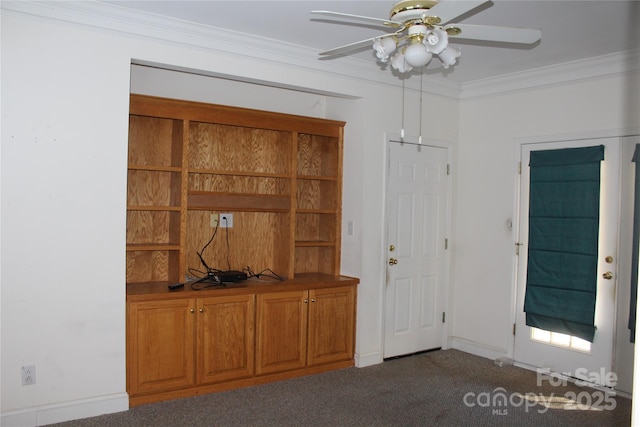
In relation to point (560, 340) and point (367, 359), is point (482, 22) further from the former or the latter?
point (367, 359)

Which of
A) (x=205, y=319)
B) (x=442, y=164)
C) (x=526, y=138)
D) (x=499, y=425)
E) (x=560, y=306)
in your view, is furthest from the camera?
(x=442, y=164)

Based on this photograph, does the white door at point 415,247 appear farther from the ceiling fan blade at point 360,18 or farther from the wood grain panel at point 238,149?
the ceiling fan blade at point 360,18

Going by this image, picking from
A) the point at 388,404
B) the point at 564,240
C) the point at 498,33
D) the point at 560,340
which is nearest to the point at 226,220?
the point at 388,404

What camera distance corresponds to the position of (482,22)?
136 inches

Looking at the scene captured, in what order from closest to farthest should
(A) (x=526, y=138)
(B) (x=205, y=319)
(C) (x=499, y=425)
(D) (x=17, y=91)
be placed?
(D) (x=17, y=91) → (C) (x=499, y=425) → (B) (x=205, y=319) → (A) (x=526, y=138)

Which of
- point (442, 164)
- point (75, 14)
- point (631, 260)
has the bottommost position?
point (631, 260)

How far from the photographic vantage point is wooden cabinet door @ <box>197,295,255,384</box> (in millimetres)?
3742

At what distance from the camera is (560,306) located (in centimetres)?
434

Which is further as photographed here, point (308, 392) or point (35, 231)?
point (308, 392)

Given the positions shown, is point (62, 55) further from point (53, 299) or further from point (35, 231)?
point (53, 299)

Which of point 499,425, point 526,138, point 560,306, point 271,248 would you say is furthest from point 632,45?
point 271,248

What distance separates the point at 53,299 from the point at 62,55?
1526mm

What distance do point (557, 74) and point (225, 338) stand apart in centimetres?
355

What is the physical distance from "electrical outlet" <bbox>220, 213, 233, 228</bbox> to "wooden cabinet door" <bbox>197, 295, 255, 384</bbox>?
2.36 feet
